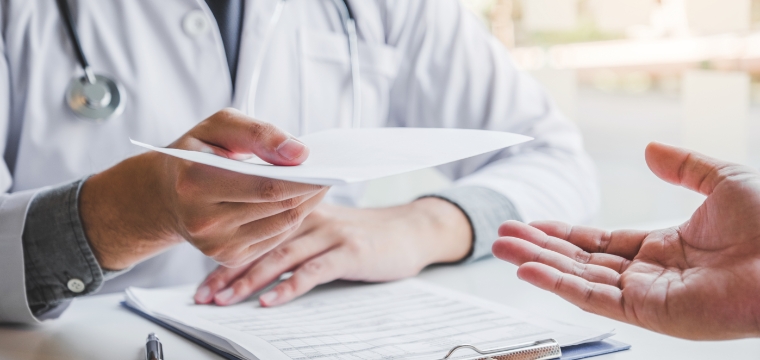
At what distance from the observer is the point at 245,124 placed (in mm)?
514

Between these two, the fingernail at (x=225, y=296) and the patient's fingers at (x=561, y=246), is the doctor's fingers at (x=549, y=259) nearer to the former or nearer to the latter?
the patient's fingers at (x=561, y=246)

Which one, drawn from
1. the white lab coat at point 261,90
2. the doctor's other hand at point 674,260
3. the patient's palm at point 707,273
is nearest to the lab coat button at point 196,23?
the white lab coat at point 261,90

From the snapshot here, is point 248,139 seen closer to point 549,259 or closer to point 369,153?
A: point 369,153

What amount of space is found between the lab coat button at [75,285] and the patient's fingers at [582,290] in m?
0.45

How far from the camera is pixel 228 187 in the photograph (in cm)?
51

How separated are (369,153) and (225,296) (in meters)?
0.29

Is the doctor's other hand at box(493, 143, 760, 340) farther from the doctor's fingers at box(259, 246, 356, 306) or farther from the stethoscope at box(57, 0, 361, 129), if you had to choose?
the stethoscope at box(57, 0, 361, 129)

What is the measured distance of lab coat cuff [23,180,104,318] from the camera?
65 cm

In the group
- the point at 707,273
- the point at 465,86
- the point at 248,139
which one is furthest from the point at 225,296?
the point at 465,86

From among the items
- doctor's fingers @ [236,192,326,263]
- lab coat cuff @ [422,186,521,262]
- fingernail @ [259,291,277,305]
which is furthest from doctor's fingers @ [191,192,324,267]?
lab coat cuff @ [422,186,521,262]

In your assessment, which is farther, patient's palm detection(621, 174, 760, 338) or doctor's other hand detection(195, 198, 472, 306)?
doctor's other hand detection(195, 198, 472, 306)

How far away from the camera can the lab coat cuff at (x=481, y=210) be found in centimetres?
86

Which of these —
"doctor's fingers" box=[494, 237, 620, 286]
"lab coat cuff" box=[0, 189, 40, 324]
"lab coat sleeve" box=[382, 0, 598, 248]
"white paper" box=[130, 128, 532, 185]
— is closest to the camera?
"white paper" box=[130, 128, 532, 185]

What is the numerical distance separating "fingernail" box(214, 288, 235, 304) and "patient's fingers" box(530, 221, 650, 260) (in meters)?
0.32
